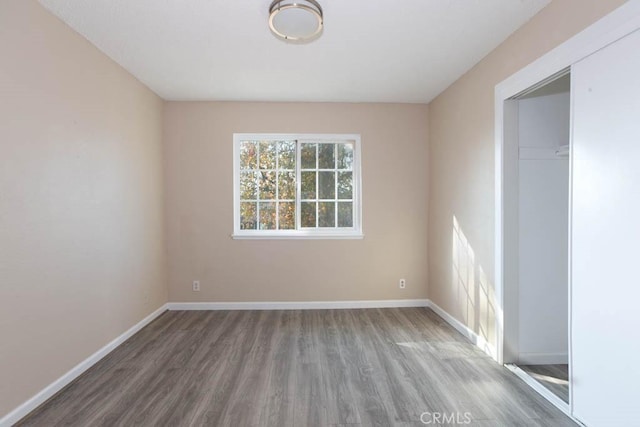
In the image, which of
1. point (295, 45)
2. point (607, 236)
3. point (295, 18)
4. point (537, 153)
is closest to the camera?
point (607, 236)

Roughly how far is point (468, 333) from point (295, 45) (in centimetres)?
311

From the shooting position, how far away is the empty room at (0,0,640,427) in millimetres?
1852

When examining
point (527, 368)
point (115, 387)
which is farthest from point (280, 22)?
point (527, 368)

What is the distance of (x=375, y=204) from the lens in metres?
Result: 4.09

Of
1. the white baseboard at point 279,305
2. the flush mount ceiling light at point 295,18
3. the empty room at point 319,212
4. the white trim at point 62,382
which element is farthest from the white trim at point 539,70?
the white trim at point 62,382

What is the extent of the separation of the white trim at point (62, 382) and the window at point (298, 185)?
1.70 metres

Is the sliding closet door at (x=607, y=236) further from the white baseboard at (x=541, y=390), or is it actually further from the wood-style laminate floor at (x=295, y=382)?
the wood-style laminate floor at (x=295, y=382)

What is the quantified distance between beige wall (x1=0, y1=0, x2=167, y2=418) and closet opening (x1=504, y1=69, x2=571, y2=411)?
3350 millimetres

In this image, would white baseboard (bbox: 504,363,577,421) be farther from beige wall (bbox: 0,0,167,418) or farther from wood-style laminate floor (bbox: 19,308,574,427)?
beige wall (bbox: 0,0,167,418)

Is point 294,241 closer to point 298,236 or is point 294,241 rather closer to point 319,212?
point 298,236

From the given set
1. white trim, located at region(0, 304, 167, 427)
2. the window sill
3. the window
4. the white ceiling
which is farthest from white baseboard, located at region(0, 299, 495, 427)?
the white ceiling

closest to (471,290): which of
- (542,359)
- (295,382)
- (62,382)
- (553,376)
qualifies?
(542,359)

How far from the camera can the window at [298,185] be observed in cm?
413

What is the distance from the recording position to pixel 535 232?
2.55 meters
